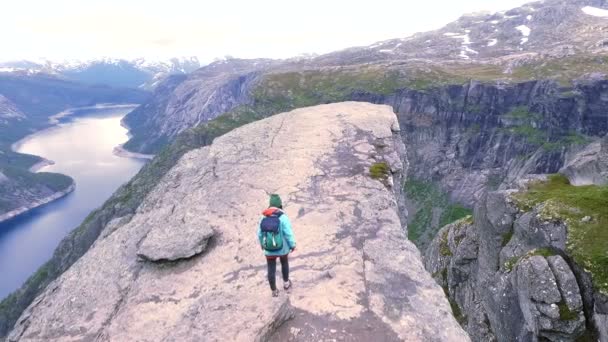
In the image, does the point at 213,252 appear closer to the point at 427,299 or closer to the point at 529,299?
the point at 427,299

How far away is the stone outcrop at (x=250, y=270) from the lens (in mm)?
15430

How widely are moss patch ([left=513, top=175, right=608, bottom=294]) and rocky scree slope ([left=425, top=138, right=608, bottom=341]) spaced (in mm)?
53

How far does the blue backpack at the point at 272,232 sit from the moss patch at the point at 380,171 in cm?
1317

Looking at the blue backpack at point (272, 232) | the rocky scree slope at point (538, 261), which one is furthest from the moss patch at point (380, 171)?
the blue backpack at point (272, 232)

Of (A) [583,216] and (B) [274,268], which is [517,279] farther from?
(B) [274,268]

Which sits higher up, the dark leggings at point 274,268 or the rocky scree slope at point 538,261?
the dark leggings at point 274,268

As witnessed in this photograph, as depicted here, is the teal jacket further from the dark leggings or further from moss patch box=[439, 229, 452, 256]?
moss patch box=[439, 229, 452, 256]

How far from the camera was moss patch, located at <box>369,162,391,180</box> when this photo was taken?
27.0m

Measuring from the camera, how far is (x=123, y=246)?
22.8 metres

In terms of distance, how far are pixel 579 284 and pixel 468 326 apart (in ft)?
47.6

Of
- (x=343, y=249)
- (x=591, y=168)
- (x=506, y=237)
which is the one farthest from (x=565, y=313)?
(x=591, y=168)

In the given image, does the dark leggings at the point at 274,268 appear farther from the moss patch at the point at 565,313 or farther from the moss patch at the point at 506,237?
the moss patch at the point at 506,237

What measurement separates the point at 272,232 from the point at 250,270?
174 inches

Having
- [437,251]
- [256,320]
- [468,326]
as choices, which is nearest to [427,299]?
[256,320]
